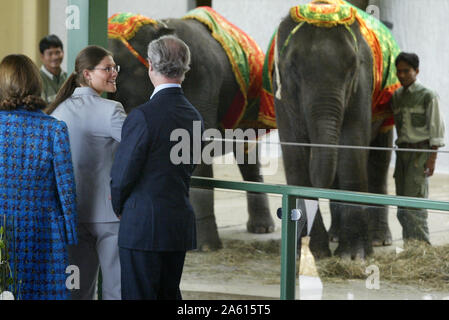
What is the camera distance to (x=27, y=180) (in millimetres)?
2549

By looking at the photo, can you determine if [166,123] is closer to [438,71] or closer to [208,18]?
[208,18]

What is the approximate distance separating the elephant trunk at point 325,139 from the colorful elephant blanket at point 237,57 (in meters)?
0.76

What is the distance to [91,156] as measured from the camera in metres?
2.68

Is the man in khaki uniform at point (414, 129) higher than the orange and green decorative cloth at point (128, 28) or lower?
lower

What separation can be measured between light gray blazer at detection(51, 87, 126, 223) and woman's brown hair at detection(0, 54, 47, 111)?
158 mm

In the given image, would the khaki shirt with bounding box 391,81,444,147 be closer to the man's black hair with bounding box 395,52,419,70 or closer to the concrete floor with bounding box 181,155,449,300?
the man's black hair with bounding box 395,52,419,70

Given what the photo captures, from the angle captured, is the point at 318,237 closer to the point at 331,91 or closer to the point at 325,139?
the point at 325,139

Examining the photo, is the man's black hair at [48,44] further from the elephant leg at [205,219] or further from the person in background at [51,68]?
the elephant leg at [205,219]

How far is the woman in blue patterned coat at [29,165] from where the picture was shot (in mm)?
2529

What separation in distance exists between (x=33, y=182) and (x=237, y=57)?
337 centimetres

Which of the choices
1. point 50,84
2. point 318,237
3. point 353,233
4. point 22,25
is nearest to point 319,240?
point 318,237

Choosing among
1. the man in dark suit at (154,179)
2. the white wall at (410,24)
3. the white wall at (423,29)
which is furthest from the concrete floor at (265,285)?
the white wall at (423,29)

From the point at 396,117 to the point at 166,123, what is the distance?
2.90m

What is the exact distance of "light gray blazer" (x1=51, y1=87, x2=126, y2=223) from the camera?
8.74ft
